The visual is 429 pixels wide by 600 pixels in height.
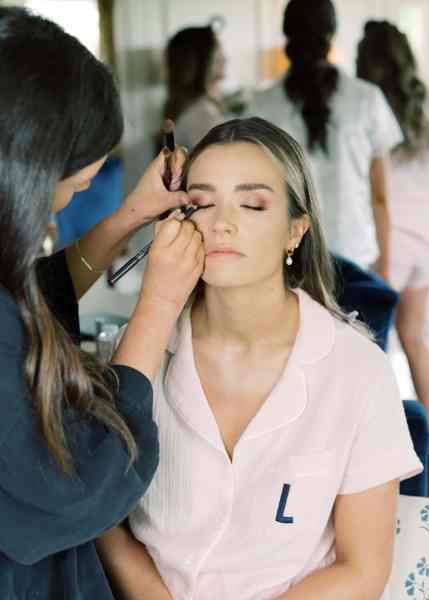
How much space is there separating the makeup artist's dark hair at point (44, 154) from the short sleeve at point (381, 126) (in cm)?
192

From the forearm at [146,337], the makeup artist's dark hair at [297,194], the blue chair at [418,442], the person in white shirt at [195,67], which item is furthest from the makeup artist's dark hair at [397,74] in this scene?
the forearm at [146,337]

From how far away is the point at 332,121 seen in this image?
281cm

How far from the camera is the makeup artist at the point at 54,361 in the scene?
3.09ft

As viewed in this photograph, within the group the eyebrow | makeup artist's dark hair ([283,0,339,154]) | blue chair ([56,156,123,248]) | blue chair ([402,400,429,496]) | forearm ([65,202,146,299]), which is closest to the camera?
the eyebrow

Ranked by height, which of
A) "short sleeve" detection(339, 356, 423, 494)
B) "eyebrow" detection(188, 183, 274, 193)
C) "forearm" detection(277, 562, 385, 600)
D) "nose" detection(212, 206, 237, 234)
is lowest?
"forearm" detection(277, 562, 385, 600)

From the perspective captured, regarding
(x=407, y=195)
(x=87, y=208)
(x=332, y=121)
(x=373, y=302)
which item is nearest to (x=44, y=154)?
(x=373, y=302)

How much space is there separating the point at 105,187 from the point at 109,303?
179 centimetres

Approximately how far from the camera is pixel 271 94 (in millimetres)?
2900

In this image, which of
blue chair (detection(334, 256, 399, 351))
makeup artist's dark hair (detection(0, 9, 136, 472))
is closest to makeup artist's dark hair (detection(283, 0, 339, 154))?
blue chair (detection(334, 256, 399, 351))

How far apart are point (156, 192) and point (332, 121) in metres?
1.50

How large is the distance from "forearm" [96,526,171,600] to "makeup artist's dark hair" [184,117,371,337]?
1.66 feet

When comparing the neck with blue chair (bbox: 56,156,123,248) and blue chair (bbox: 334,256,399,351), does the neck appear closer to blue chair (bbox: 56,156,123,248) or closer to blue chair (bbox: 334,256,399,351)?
blue chair (bbox: 334,256,399,351)

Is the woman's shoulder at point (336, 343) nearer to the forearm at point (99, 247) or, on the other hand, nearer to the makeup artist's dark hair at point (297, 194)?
the makeup artist's dark hair at point (297, 194)

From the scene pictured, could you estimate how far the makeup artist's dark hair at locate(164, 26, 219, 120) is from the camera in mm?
3930
